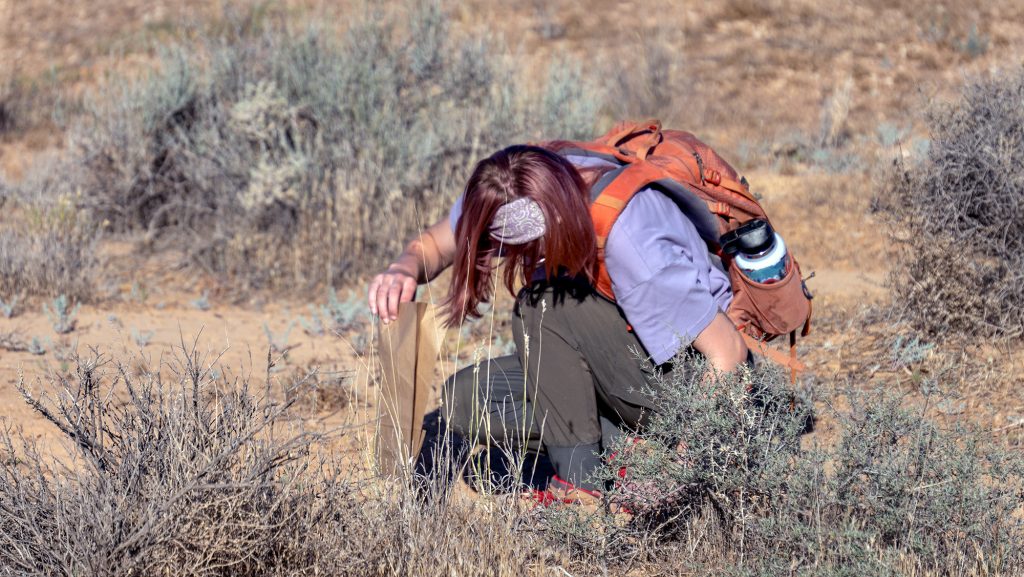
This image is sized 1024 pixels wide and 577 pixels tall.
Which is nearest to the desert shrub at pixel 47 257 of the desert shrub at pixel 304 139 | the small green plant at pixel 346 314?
the desert shrub at pixel 304 139

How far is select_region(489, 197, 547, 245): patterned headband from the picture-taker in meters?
2.69

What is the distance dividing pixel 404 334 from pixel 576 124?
4.58 metres

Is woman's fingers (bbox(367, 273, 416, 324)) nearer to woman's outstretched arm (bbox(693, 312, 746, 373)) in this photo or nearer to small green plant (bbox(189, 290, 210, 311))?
woman's outstretched arm (bbox(693, 312, 746, 373))

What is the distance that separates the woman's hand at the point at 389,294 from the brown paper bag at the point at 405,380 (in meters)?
0.04

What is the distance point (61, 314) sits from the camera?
5059mm

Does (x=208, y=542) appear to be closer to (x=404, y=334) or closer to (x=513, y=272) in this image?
(x=404, y=334)

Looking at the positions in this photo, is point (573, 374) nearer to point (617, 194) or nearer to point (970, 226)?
point (617, 194)

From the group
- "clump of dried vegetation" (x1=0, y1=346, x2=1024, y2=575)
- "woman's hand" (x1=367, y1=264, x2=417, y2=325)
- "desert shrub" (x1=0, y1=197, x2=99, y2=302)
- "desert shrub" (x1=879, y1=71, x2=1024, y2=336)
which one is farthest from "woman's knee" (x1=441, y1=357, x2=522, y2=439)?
"desert shrub" (x1=0, y1=197, x2=99, y2=302)

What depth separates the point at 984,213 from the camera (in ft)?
14.1

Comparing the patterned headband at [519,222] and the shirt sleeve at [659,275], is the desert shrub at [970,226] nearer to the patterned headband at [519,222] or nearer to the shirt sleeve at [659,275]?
the shirt sleeve at [659,275]

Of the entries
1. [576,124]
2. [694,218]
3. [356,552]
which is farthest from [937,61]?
[356,552]

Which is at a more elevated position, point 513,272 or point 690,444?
point 513,272

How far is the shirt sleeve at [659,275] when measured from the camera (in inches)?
107

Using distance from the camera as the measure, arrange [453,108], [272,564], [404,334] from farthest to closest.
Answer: [453,108] < [404,334] < [272,564]
